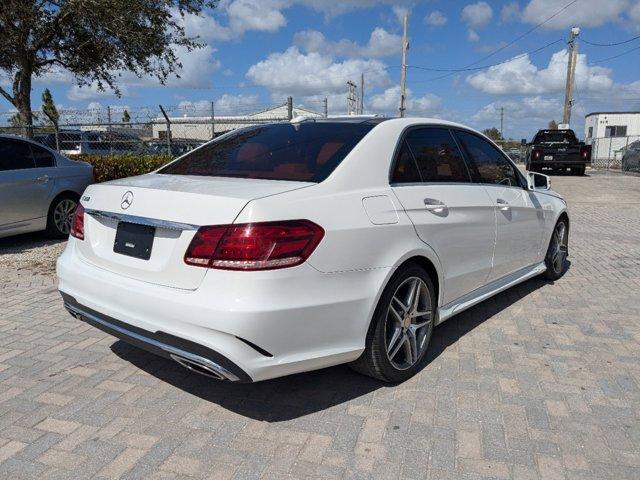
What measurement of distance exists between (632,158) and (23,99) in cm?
2520

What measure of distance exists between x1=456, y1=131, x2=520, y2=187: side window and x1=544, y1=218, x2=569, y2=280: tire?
1.18m

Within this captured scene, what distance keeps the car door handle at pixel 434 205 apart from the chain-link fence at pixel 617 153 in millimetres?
25663

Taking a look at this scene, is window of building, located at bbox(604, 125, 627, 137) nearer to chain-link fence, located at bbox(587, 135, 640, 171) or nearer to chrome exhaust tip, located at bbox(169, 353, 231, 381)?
chain-link fence, located at bbox(587, 135, 640, 171)

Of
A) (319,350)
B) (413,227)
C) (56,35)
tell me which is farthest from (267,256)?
(56,35)

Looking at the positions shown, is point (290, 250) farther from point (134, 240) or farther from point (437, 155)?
point (437, 155)

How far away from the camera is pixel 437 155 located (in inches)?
147

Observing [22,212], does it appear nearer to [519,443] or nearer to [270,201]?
[270,201]

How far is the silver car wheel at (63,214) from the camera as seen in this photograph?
743 cm

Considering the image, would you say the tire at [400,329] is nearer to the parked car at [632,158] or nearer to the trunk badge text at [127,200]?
the trunk badge text at [127,200]

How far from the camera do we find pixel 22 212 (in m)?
6.88

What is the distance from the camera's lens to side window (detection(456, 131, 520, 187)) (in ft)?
13.6

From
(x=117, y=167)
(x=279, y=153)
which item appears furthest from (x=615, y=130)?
(x=279, y=153)

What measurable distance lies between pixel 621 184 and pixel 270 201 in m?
20.2

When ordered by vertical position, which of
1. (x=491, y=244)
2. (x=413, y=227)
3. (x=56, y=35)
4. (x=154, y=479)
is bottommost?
(x=154, y=479)
